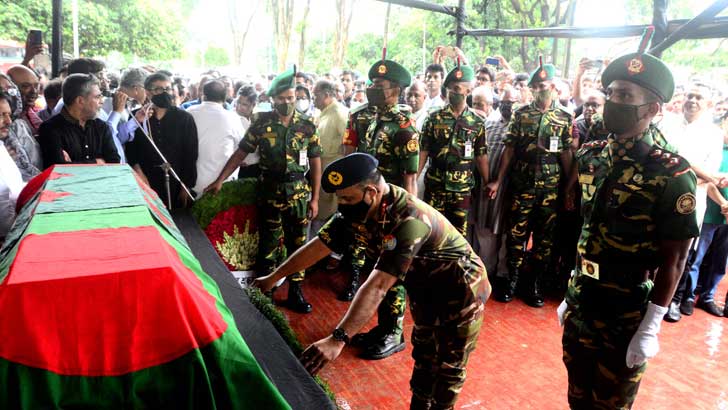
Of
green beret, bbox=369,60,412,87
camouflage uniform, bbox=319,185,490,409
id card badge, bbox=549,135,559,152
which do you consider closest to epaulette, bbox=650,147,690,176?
camouflage uniform, bbox=319,185,490,409

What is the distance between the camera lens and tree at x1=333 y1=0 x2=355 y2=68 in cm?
1883

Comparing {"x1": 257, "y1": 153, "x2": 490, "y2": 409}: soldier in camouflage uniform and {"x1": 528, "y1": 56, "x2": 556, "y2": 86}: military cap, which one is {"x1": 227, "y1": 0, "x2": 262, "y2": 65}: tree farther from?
{"x1": 257, "y1": 153, "x2": 490, "y2": 409}: soldier in camouflage uniform

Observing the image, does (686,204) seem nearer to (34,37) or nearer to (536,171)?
(536,171)

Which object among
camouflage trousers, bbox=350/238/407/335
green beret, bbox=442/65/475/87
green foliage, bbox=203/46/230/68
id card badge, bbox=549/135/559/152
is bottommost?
camouflage trousers, bbox=350/238/407/335

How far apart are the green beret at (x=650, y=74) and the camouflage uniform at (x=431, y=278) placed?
0.97 meters

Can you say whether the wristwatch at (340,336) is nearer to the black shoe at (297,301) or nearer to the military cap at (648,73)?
the military cap at (648,73)

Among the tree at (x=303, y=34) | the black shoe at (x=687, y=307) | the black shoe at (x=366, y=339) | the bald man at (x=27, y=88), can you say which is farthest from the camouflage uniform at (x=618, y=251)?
the tree at (x=303, y=34)

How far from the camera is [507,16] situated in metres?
15.6

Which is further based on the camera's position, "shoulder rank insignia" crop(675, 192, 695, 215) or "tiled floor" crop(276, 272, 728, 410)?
"tiled floor" crop(276, 272, 728, 410)

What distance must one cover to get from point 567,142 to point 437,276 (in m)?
2.55

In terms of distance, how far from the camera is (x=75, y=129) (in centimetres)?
353

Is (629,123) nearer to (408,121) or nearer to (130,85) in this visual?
(408,121)

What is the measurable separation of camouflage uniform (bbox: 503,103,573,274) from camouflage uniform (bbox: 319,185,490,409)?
216 cm

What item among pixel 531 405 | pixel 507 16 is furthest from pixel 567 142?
pixel 507 16
